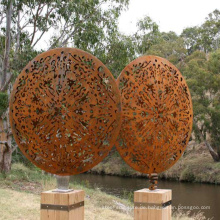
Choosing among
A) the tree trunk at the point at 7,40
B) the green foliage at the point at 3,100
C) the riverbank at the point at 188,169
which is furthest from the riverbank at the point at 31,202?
the riverbank at the point at 188,169

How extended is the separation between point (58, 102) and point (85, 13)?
790 cm

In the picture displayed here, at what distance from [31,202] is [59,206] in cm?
399

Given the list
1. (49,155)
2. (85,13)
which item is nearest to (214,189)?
(85,13)

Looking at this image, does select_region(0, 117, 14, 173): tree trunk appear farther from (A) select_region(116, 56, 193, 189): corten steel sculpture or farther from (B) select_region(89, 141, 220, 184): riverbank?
(B) select_region(89, 141, 220, 184): riverbank

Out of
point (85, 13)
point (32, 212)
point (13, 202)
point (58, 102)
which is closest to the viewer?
point (58, 102)

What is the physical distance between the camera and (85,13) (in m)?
10.9

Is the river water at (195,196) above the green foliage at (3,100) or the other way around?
the other way around

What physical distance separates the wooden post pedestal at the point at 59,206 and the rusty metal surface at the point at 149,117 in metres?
0.89

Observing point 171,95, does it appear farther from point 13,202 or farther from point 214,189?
point 214,189

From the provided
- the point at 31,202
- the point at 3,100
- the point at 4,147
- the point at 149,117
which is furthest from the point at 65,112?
the point at 4,147

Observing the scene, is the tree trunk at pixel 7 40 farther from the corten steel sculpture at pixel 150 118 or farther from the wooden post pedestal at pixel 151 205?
the wooden post pedestal at pixel 151 205

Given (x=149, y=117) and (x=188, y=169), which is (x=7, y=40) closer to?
(x=149, y=117)

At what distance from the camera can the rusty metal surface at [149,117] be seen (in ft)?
13.7

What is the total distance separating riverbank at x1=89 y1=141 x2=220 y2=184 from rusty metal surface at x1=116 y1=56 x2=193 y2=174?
14688 mm
